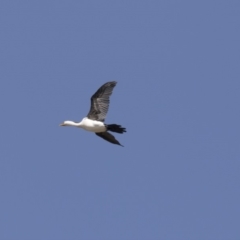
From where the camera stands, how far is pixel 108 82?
62.0 meters

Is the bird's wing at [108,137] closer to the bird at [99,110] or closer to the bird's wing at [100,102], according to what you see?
the bird at [99,110]

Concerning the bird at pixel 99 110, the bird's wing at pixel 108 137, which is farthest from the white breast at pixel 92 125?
the bird's wing at pixel 108 137

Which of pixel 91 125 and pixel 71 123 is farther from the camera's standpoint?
pixel 71 123

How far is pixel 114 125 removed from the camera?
6069 centimetres

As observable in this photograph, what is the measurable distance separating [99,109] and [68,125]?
1.52 m

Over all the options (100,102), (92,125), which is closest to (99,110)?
(100,102)

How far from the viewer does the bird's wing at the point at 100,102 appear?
6209cm

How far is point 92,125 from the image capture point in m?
61.5

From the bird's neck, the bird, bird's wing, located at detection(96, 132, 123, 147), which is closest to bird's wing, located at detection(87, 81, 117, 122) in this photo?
the bird

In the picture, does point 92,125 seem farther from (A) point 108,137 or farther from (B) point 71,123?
(A) point 108,137

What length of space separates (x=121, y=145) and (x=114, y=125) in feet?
6.59

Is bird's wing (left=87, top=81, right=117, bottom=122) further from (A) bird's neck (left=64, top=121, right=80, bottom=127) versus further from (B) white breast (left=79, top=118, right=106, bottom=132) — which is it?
(A) bird's neck (left=64, top=121, right=80, bottom=127)

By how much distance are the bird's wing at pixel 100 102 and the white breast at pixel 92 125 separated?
42 centimetres

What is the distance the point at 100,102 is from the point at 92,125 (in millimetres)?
1345
